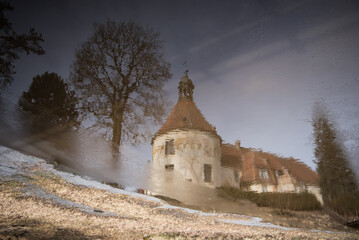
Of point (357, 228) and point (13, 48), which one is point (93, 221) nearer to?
point (13, 48)

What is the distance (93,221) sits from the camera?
549 centimetres

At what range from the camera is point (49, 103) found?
33.7ft

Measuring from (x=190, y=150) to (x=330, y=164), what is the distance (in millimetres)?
14976

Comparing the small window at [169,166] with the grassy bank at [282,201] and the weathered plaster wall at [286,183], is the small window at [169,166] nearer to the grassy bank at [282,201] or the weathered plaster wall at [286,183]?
the grassy bank at [282,201]

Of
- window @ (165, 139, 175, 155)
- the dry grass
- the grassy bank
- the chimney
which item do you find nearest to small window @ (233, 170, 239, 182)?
the chimney

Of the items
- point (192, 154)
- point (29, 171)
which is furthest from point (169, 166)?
point (29, 171)

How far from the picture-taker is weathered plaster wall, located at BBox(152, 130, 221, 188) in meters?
21.2

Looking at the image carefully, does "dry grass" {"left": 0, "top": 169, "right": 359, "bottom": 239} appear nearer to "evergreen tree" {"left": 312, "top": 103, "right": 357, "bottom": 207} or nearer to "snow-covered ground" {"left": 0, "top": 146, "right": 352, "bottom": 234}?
"snow-covered ground" {"left": 0, "top": 146, "right": 352, "bottom": 234}

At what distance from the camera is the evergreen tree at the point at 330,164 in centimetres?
1866

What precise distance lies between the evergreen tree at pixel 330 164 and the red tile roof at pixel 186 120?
11.1 meters

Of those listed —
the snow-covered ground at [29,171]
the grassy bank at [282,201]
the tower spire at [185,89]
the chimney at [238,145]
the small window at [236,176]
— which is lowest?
the grassy bank at [282,201]

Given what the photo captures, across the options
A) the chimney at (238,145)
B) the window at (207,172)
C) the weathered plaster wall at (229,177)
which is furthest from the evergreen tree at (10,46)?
the chimney at (238,145)

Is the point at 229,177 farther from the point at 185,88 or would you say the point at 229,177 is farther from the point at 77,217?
the point at 77,217

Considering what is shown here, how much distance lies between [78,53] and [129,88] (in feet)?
11.2
